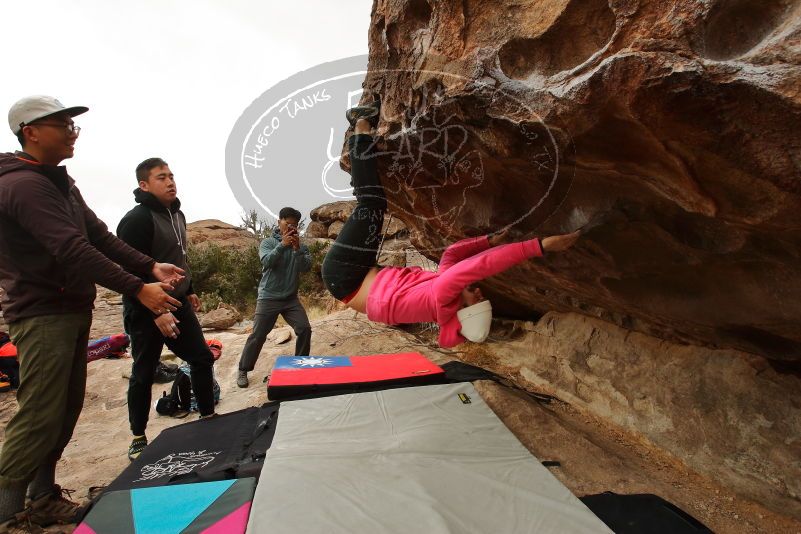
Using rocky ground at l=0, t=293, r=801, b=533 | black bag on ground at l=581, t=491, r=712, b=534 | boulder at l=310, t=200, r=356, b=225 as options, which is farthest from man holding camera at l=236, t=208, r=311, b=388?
boulder at l=310, t=200, r=356, b=225

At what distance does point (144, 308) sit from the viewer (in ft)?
9.00

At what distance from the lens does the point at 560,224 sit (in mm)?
2449

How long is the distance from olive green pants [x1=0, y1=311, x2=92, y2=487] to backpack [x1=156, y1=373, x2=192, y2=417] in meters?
1.94

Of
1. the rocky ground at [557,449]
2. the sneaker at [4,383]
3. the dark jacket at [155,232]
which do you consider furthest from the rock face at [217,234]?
the dark jacket at [155,232]

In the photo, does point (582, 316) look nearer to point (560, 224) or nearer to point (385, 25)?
point (560, 224)

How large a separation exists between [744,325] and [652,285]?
1.64ft

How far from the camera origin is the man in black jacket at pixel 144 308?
9.14 ft

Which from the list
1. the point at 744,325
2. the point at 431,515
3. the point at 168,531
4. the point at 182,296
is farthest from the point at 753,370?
the point at 182,296

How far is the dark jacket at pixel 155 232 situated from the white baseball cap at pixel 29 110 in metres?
0.84

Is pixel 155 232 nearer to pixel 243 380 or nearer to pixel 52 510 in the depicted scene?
pixel 52 510

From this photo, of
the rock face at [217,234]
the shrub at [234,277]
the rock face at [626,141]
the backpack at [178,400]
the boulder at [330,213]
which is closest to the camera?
the rock face at [626,141]

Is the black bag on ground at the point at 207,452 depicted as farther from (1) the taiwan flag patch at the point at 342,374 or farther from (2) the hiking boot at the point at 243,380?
(2) the hiking boot at the point at 243,380

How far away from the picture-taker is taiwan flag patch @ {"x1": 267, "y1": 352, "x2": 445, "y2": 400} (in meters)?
3.72

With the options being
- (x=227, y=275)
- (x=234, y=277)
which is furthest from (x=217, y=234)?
(x=234, y=277)
